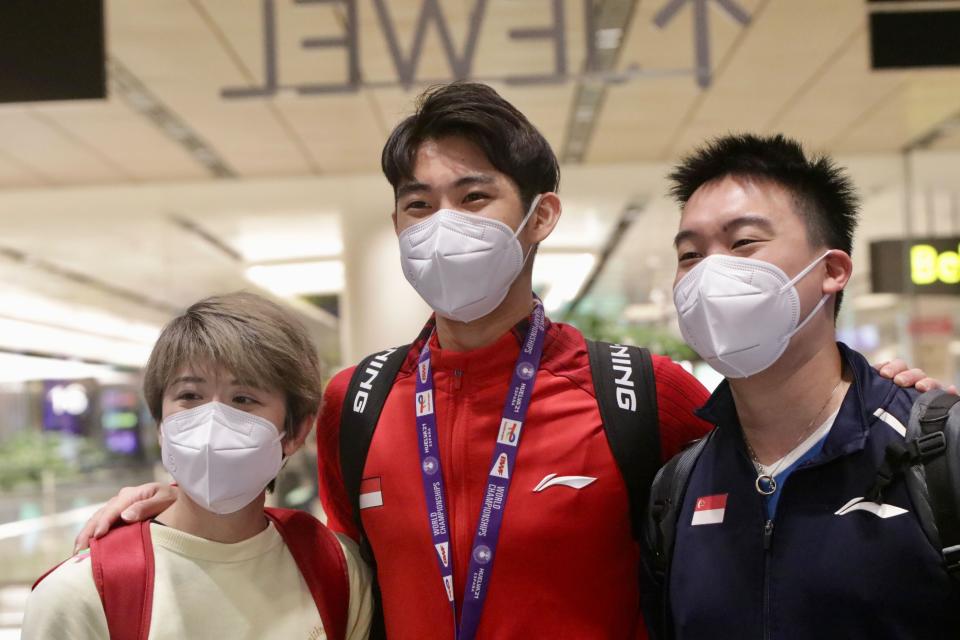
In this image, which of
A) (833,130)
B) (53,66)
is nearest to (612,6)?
(53,66)

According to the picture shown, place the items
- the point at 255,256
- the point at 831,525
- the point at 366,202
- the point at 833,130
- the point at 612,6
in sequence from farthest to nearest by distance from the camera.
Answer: the point at 255,256 < the point at 366,202 < the point at 833,130 < the point at 612,6 < the point at 831,525

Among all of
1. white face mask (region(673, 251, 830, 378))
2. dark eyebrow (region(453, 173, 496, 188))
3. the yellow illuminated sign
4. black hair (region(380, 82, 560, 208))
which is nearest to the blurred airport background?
the yellow illuminated sign

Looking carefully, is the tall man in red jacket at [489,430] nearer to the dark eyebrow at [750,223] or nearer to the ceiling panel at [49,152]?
the dark eyebrow at [750,223]

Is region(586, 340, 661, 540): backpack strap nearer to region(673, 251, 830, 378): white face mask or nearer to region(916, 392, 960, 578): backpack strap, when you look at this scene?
region(673, 251, 830, 378): white face mask

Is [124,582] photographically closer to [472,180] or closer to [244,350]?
[244,350]

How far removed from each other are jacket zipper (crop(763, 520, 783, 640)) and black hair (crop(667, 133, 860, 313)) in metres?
0.48

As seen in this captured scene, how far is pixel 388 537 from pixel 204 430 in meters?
0.45

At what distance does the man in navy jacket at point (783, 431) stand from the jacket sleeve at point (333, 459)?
80 centimetres

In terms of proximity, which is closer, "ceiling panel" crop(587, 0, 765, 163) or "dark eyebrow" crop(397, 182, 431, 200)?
"dark eyebrow" crop(397, 182, 431, 200)

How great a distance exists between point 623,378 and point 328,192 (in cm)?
736

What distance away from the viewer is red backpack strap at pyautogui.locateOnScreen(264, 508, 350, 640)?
6.12ft

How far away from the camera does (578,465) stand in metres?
1.93

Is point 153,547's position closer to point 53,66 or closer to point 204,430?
point 204,430

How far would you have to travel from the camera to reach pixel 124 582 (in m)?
1.68
